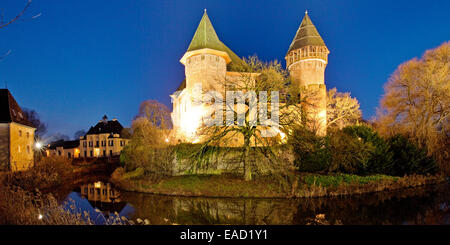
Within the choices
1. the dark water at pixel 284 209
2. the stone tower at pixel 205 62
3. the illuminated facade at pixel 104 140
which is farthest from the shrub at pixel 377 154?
the illuminated facade at pixel 104 140

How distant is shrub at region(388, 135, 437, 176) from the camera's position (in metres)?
15.6

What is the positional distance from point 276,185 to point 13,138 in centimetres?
2006

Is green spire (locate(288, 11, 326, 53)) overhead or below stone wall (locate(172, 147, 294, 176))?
overhead

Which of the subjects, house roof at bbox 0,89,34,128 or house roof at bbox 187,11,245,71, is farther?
house roof at bbox 187,11,245,71

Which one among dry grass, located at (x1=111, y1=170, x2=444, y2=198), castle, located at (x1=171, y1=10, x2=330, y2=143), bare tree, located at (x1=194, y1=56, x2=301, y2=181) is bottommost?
dry grass, located at (x1=111, y1=170, x2=444, y2=198)

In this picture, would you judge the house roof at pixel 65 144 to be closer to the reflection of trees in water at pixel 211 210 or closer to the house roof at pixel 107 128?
the house roof at pixel 107 128

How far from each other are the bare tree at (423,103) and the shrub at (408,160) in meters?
0.81

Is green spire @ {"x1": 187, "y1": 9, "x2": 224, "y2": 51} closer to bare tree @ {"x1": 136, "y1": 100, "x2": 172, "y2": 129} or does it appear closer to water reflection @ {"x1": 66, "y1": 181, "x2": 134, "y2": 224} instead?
bare tree @ {"x1": 136, "y1": 100, "x2": 172, "y2": 129}

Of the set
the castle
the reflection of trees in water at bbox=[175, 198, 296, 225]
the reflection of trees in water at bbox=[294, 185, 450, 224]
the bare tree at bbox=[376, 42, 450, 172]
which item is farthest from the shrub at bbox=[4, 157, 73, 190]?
the bare tree at bbox=[376, 42, 450, 172]

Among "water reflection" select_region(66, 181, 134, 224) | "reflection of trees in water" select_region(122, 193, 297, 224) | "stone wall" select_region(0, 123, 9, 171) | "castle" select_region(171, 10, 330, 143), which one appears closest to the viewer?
"reflection of trees in water" select_region(122, 193, 297, 224)

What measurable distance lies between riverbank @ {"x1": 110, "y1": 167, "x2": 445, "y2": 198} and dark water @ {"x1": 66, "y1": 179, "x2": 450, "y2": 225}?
54 cm

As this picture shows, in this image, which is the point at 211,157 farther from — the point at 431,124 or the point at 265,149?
the point at 431,124
